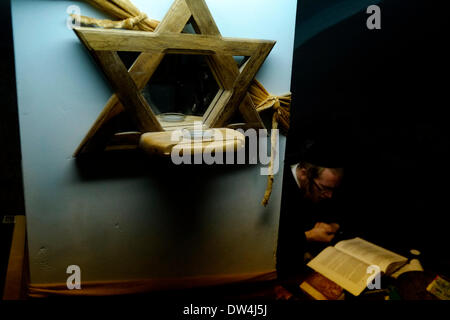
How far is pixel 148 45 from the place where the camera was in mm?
1302

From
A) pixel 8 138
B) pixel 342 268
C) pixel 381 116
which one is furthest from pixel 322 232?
pixel 8 138

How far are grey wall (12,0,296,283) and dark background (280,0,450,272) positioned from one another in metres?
→ 1.23

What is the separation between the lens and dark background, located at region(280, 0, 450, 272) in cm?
245

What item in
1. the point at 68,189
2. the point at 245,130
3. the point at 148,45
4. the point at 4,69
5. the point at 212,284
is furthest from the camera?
the point at 4,69

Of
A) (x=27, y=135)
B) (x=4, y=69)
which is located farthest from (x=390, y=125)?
(x=4, y=69)

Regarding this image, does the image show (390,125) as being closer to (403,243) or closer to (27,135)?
(403,243)

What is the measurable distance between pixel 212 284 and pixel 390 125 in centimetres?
201

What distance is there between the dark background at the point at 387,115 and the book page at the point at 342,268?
52 centimetres

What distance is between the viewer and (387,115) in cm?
268

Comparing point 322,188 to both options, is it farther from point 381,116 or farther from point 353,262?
point 381,116

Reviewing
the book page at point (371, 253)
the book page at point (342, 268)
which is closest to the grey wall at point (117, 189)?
the book page at point (342, 268)

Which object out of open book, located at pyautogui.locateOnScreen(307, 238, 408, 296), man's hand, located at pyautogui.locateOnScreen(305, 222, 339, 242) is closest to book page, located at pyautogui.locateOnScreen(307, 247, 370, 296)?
open book, located at pyautogui.locateOnScreen(307, 238, 408, 296)

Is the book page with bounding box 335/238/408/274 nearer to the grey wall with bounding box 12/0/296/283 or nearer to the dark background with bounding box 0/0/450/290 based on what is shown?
the dark background with bounding box 0/0/450/290
